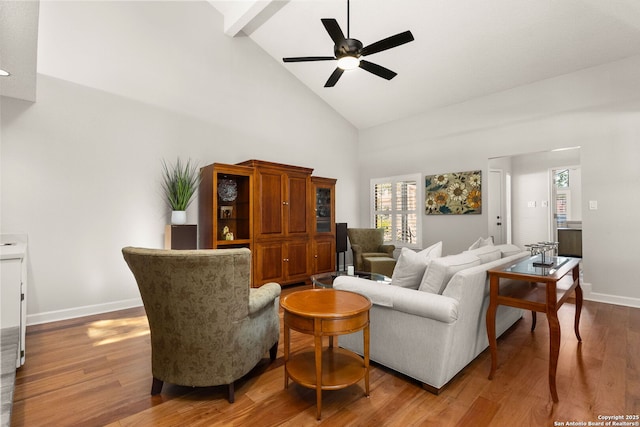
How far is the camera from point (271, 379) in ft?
6.82

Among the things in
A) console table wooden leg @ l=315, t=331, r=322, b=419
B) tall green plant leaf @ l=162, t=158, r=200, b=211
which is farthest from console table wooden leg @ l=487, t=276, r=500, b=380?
tall green plant leaf @ l=162, t=158, r=200, b=211

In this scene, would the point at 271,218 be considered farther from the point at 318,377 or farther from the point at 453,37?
the point at 453,37

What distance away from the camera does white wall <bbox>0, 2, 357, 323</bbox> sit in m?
3.17

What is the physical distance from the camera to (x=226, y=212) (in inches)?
174

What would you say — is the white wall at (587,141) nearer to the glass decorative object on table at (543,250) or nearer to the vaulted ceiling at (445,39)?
the vaulted ceiling at (445,39)

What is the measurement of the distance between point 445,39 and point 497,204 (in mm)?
3292

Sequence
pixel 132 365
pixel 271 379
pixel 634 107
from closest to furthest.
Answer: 1. pixel 271 379
2. pixel 132 365
3. pixel 634 107

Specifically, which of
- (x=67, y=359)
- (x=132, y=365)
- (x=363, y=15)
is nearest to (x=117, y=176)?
(x=67, y=359)

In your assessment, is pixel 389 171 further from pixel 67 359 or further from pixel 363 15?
pixel 67 359

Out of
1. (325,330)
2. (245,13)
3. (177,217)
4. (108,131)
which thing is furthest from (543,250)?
(108,131)

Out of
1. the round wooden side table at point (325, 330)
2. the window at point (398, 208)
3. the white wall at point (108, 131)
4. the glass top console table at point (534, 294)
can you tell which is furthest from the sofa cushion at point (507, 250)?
the white wall at point (108, 131)

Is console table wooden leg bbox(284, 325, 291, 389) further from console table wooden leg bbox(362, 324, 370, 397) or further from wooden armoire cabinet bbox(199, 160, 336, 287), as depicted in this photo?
wooden armoire cabinet bbox(199, 160, 336, 287)

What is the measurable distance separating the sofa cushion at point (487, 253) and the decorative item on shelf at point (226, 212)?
3.25m

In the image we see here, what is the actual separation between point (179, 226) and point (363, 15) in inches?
143
